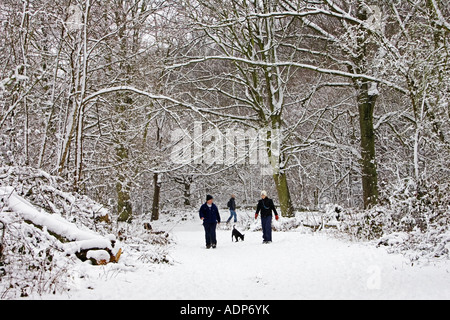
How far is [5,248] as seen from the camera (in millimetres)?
4305

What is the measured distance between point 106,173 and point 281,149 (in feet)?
23.4

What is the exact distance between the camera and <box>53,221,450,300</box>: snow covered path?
13.9 ft

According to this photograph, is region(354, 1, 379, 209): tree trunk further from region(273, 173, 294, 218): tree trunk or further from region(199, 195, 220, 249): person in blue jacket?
region(199, 195, 220, 249): person in blue jacket

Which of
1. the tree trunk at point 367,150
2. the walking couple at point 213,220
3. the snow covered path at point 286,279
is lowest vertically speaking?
the snow covered path at point 286,279

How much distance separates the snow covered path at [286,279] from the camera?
13.9ft

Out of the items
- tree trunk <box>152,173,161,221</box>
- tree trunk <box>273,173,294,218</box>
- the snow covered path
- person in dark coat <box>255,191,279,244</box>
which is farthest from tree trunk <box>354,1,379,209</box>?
tree trunk <box>152,173,161,221</box>

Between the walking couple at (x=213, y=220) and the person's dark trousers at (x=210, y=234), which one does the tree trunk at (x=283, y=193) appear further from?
the person's dark trousers at (x=210, y=234)

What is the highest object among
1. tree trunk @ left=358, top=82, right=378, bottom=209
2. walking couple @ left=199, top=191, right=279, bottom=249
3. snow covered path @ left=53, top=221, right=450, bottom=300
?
tree trunk @ left=358, top=82, right=378, bottom=209

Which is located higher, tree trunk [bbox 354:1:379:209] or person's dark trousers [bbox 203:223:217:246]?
tree trunk [bbox 354:1:379:209]

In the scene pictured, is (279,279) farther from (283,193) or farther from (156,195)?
(156,195)

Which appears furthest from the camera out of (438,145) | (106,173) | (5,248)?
(106,173)

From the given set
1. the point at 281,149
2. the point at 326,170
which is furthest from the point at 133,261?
the point at 326,170

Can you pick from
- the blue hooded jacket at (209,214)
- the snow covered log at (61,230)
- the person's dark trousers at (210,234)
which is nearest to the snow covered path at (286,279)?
the snow covered log at (61,230)
